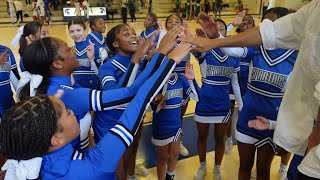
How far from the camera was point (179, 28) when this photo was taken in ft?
5.15

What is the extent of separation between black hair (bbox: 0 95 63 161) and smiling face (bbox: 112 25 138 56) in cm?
122

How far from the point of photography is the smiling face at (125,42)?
2.36 m

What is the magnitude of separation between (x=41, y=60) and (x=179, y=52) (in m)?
0.85

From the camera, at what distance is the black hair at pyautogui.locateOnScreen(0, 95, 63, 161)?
3.73 ft

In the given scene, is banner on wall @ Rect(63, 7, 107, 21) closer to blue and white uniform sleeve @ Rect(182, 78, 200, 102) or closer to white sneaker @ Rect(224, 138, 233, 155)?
white sneaker @ Rect(224, 138, 233, 155)

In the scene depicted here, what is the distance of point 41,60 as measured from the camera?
1799 millimetres

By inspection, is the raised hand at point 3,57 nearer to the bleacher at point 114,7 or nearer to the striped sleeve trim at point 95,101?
the striped sleeve trim at point 95,101

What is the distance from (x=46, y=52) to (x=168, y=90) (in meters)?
1.17

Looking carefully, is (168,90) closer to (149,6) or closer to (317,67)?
(317,67)

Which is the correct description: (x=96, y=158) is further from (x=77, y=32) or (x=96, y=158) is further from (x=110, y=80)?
(x=77, y=32)

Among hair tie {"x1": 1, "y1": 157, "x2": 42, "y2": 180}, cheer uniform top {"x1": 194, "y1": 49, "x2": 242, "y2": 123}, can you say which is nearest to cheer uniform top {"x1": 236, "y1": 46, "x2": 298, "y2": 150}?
cheer uniform top {"x1": 194, "y1": 49, "x2": 242, "y2": 123}

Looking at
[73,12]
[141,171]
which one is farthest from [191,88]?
[73,12]

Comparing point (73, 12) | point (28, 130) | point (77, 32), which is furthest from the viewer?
point (73, 12)

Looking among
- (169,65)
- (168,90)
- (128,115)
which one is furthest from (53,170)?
(168,90)
